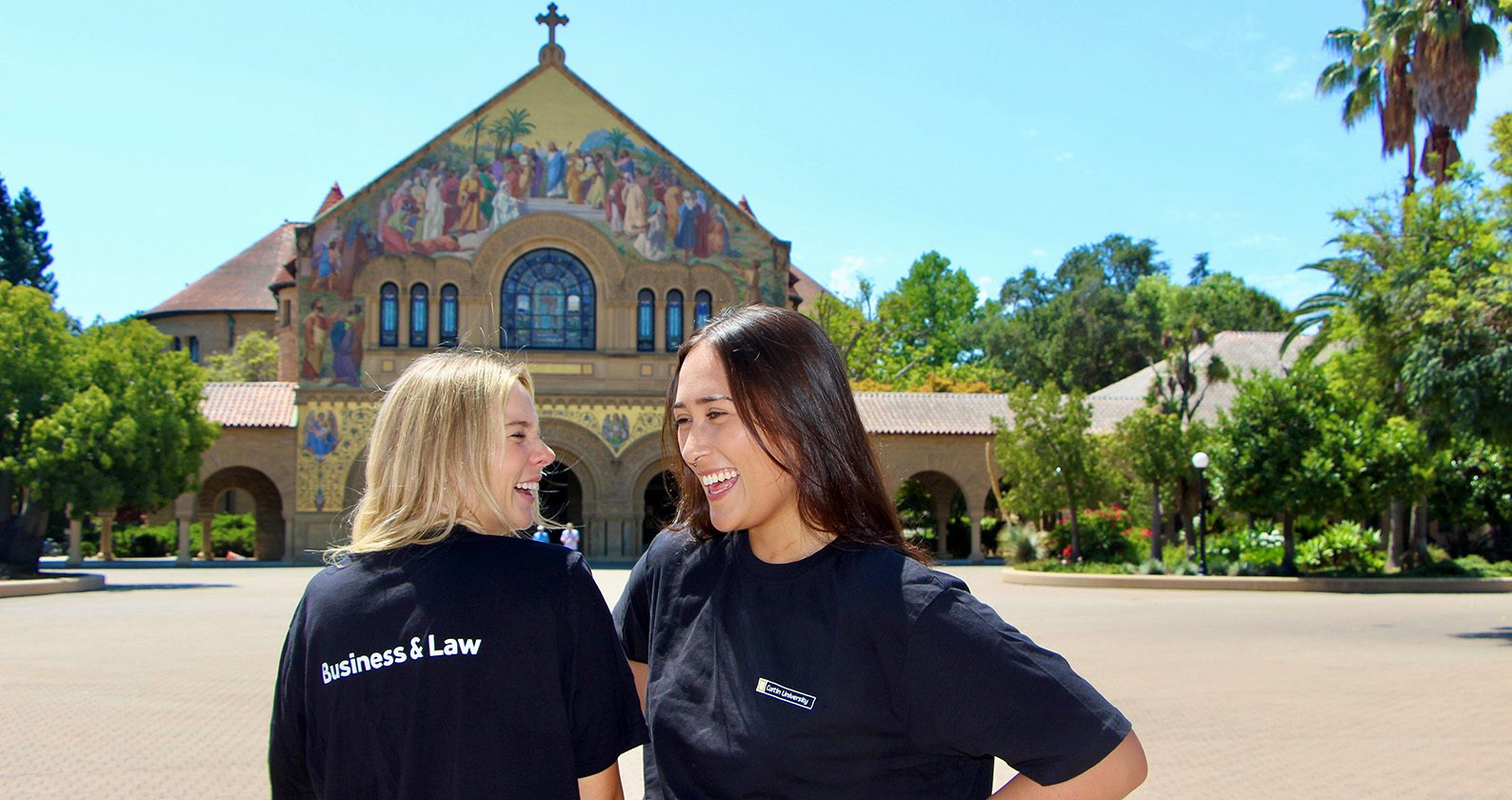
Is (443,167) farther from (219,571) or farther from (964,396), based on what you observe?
(964,396)

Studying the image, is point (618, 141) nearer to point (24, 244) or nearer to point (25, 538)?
point (25, 538)

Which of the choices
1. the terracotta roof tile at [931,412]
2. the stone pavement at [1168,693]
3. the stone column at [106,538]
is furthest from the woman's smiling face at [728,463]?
the stone column at [106,538]

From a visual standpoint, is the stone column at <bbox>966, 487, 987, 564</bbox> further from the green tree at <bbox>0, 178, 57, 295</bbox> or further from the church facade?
the green tree at <bbox>0, 178, 57, 295</bbox>

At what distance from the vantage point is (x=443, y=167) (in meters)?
38.3

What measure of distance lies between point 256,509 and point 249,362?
47.0 feet

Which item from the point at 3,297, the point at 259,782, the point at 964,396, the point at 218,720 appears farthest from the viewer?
the point at 964,396

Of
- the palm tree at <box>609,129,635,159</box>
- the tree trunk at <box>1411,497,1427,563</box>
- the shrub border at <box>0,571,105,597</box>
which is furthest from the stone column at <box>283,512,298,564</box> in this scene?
the tree trunk at <box>1411,497,1427,563</box>

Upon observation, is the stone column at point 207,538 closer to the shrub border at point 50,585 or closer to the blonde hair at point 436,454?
the shrub border at point 50,585

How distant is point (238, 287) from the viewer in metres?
61.9

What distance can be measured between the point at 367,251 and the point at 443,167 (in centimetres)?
321

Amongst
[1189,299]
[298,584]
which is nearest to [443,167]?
[298,584]

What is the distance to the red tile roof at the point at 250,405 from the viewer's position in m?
38.3

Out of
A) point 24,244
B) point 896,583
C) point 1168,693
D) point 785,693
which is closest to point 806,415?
point 896,583

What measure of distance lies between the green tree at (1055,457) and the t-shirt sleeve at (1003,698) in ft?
93.5
